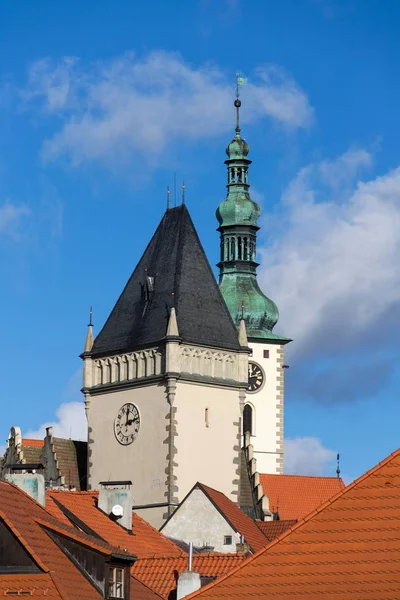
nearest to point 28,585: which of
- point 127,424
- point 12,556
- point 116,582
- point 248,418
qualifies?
point 12,556

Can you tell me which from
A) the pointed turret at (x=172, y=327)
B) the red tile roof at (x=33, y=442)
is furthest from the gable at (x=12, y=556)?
the red tile roof at (x=33, y=442)

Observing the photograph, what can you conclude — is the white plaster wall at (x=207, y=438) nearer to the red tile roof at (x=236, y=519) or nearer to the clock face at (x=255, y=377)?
the red tile roof at (x=236, y=519)

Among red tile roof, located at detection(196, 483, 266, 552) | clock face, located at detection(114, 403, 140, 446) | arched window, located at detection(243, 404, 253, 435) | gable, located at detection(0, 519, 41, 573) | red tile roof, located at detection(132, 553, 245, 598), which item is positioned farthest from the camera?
arched window, located at detection(243, 404, 253, 435)

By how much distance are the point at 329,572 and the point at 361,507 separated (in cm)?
136

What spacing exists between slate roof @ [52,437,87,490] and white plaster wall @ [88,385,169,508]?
2.17m

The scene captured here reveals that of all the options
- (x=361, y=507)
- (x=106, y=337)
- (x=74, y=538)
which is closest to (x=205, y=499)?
(x=106, y=337)

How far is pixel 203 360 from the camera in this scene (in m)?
78.2

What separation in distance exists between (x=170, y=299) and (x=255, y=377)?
1323 inches

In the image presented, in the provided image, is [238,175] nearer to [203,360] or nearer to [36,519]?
[203,360]

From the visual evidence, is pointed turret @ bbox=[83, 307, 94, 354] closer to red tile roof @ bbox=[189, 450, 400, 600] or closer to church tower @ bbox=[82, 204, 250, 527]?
church tower @ bbox=[82, 204, 250, 527]

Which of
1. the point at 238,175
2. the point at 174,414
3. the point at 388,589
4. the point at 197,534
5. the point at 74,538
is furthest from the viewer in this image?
the point at 238,175

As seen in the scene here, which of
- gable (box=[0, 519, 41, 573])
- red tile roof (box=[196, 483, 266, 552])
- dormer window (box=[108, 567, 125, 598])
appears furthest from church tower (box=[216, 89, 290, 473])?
gable (box=[0, 519, 41, 573])

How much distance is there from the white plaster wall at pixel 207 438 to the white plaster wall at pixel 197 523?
21.3 ft

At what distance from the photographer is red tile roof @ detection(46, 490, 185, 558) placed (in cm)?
4916
